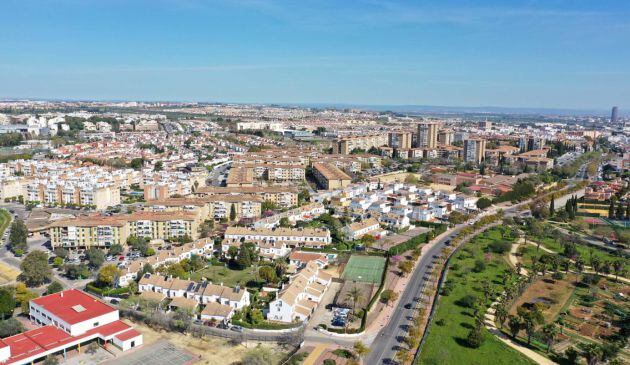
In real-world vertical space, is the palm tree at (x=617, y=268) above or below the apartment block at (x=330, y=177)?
below

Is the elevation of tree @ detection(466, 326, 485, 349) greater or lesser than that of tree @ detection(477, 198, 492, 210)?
lesser

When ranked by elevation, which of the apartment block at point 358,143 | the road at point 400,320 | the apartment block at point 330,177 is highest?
the apartment block at point 358,143

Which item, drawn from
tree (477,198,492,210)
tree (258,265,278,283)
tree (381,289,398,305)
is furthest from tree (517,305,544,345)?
tree (477,198,492,210)

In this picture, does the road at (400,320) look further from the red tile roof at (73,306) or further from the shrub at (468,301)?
the red tile roof at (73,306)

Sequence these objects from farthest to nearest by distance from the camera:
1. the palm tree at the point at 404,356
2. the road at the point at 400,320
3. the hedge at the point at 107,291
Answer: the hedge at the point at 107,291
the road at the point at 400,320
the palm tree at the point at 404,356

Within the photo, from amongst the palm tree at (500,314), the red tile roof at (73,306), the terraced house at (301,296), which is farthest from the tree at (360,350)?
the red tile roof at (73,306)

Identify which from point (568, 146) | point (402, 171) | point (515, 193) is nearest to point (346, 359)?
point (515, 193)

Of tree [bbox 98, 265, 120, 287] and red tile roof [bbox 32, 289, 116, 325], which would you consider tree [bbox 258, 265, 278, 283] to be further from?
tree [bbox 98, 265, 120, 287]
